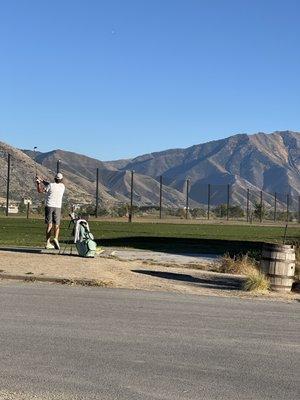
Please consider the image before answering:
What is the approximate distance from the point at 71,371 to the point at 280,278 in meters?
8.55

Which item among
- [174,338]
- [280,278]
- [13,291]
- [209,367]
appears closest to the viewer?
[209,367]

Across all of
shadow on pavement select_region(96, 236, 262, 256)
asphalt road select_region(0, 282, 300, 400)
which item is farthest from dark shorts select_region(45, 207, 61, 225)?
shadow on pavement select_region(96, 236, 262, 256)

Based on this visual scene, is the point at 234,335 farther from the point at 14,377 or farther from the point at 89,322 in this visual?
the point at 14,377

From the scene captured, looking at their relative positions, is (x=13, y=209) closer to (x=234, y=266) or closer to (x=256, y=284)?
(x=234, y=266)

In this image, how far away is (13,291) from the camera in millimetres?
12836

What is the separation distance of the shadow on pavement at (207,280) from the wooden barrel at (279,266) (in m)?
0.71

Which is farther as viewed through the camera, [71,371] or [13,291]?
[13,291]

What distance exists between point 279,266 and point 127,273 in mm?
3251

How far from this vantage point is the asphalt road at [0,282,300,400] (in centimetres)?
682

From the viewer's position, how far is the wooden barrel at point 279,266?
49.5ft

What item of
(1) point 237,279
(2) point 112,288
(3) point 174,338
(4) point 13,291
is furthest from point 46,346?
(1) point 237,279

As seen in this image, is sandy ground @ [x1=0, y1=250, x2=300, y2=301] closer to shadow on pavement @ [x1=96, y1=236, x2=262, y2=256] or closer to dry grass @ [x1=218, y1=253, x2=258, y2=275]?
dry grass @ [x1=218, y1=253, x2=258, y2=275]

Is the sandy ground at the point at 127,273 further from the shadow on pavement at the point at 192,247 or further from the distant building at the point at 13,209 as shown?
the distant building at the point at 13,209

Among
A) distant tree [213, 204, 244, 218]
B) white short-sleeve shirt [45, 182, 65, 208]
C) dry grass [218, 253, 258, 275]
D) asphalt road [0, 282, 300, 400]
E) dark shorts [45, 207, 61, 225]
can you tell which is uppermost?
distant tree [213, 204, 244, 218]
